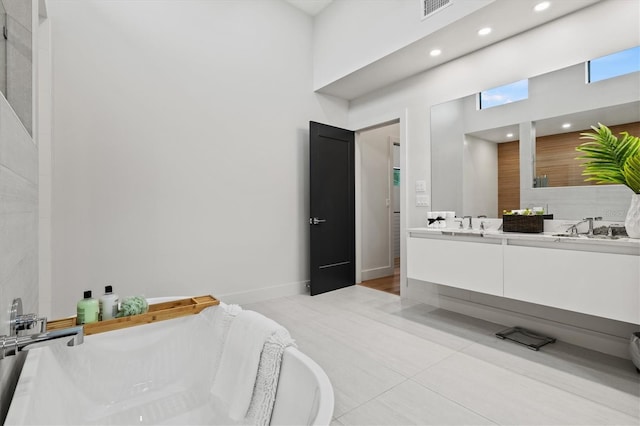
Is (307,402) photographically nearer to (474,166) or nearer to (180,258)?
(180,258)

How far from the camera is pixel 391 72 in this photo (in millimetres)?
3441

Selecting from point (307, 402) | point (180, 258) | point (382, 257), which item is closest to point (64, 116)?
point (180, 258)

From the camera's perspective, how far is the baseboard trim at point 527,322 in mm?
2213

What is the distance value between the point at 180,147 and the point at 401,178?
2.41 metres

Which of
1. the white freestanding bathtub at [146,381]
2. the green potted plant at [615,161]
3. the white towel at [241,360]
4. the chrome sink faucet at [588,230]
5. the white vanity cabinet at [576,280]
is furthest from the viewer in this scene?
the chrome sink faucet at [588,230]

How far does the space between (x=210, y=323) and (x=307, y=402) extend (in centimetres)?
80

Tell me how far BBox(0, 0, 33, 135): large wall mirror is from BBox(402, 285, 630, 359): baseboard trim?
3.45m

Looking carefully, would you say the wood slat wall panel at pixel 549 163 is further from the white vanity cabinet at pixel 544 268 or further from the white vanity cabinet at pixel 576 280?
the white vanity cabinet at pixel 576 280

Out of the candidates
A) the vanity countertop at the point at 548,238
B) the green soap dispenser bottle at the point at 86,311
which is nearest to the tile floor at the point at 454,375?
the vanity countertop at the point at 548,238

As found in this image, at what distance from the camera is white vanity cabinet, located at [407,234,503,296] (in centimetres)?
240

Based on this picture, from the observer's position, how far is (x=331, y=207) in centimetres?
396

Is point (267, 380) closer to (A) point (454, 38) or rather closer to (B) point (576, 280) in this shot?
(B) point (576, 280)

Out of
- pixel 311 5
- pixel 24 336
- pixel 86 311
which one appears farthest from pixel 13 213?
pixel 311 5

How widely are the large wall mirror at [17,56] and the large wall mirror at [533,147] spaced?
3187mm
